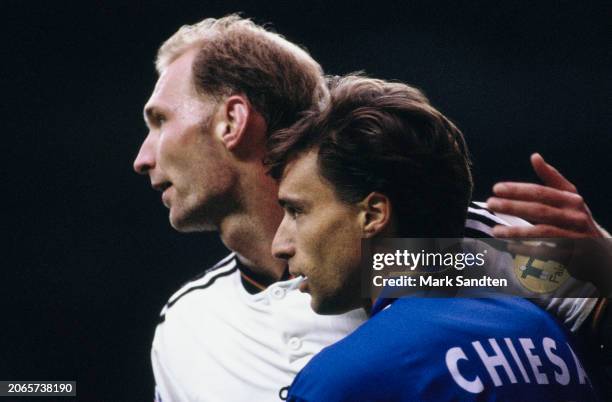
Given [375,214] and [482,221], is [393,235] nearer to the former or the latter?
[375,214]

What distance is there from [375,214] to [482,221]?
1.03 ft

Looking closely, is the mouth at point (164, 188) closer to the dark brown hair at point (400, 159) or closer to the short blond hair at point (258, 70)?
the short blond hair at point (258, 70)

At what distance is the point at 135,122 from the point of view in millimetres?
1638

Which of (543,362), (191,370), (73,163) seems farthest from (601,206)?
(73,163)

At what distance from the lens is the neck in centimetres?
149

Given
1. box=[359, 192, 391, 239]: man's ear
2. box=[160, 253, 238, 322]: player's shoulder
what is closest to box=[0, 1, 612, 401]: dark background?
box=[160, 253, 238, 322]: player's shoulder

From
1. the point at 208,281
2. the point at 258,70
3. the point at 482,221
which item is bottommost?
the point at 208,281

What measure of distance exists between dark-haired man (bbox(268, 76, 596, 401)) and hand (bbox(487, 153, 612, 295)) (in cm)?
10

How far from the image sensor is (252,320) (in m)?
1.50

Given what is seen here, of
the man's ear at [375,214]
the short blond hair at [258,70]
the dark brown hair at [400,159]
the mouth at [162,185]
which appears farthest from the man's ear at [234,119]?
the man's ear at [375,214]

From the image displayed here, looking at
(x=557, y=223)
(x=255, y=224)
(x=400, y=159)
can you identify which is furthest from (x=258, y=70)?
(x=557, y=223)

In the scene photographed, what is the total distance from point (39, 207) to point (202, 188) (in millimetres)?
400

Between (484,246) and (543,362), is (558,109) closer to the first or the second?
(484,246)

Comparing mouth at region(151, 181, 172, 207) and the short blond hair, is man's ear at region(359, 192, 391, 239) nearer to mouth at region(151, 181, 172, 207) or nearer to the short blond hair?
the short blond hair
